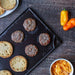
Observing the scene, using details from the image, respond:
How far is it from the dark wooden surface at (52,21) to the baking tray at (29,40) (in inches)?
1.8

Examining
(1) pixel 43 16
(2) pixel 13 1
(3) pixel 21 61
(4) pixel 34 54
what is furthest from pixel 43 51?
(2) pixel 13 1

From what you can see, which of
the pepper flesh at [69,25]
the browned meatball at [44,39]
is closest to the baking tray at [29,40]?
the browned meatball at [44,39]

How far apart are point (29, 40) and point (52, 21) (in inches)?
12.1

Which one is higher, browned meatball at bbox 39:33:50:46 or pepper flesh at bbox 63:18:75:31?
pepper flesh at bbox 63:18:75:31

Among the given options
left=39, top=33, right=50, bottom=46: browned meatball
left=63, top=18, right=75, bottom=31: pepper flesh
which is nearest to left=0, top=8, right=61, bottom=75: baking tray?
left=39, top=33, right=50, bottom=46: browned meatball

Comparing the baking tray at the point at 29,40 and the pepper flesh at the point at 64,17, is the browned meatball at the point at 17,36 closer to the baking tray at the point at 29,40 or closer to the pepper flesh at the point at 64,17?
the baking tray at the point at 29,40

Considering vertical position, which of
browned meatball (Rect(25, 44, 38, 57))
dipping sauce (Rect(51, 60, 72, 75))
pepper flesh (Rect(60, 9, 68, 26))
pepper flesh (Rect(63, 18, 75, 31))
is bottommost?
dipping sauce (Rect(51, 60, 72, 75))

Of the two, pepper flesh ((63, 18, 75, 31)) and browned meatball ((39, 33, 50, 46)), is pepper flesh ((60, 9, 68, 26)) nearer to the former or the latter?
pepper flesh ((63, 18, 75, 31))

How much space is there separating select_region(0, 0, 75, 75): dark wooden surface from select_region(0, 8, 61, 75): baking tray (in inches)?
1.8

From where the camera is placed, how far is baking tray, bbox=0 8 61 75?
141 centimetres

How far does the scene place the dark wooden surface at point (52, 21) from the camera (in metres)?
1.42

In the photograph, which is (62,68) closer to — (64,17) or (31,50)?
(31,50)

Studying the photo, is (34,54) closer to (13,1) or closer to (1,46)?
(1,46)

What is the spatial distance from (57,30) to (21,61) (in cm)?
49
